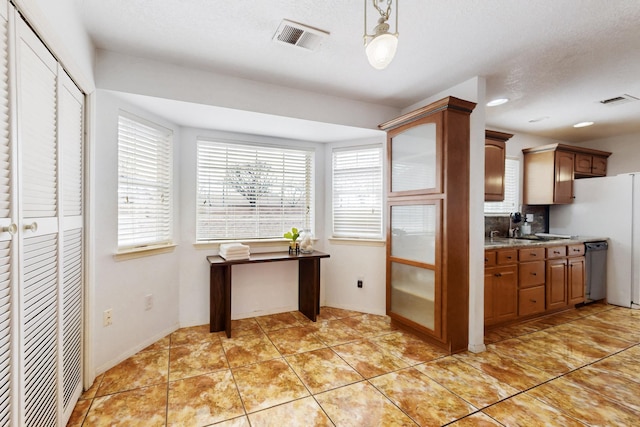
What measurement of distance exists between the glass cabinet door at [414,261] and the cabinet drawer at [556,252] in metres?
1.89

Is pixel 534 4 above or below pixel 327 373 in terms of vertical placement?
above

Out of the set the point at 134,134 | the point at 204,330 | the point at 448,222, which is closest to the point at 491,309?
the point at 448,222

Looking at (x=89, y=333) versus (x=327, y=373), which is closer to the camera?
(x=89, y=333)

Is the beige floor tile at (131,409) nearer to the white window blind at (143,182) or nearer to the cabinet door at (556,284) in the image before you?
the white window blind at (143,182)

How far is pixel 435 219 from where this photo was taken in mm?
2627

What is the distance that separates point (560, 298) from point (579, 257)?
2.17 feet

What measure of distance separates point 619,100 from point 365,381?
13.1 ft

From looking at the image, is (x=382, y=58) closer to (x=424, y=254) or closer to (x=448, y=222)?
(x=448, y=222)

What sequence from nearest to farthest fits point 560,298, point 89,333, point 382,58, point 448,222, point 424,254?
point 382,58 < point 89,333 < point 448,222 < point 424,254 < point 560,298

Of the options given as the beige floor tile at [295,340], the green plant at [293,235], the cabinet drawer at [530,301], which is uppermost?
the green plant at [293,235]

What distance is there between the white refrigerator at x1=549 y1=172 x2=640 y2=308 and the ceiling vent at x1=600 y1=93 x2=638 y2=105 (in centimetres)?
129

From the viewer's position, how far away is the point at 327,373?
228 cm

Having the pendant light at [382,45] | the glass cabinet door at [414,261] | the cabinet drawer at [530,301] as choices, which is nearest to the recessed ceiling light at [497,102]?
the glass cabinet door at [414,261]

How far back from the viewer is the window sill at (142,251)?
241cm
